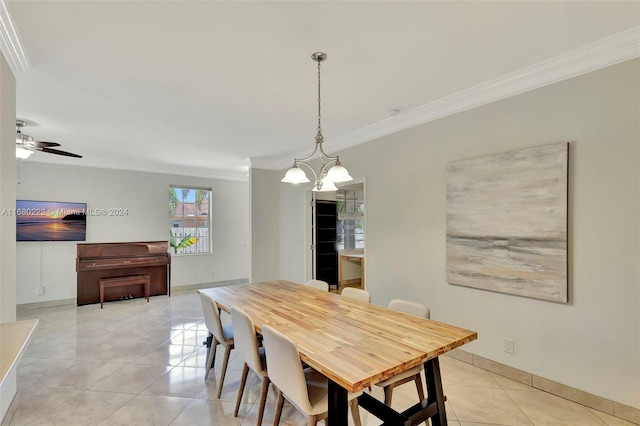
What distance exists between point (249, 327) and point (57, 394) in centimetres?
192

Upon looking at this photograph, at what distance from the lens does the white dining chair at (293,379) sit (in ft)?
4.81

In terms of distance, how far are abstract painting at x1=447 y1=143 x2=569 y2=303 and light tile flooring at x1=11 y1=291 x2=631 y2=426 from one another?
0.80m

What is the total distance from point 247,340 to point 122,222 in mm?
5065

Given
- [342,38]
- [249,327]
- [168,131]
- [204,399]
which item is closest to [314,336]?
[249,327]

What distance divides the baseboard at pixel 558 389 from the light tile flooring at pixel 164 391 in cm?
5

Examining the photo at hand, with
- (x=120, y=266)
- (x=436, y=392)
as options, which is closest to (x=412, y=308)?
(x=436, y=392)

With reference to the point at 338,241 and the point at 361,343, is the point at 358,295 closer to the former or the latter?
the point at 361,343

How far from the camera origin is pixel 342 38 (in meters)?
1.94

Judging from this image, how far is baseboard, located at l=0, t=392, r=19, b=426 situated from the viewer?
2010 mm

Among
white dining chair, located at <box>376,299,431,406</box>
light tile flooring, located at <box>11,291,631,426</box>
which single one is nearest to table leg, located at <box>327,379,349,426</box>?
white dining chair, located at <box>376,299,431,406</box>

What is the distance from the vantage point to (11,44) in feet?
6.20

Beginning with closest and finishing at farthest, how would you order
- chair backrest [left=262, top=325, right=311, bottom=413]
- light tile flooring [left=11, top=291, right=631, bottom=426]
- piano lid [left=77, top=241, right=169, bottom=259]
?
1. chair backrest [left=262, top=325, right=311, bottom=413]
2. light tile flooring [left=11, top=291, right=631, bottom=426]
3. piano lid [left=77, top=241, right=169, bottom=259]

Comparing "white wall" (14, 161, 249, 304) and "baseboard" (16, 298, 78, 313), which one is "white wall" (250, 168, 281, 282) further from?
"baseboard" (16, 298, 78, 313)

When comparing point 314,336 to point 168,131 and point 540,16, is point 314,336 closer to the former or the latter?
point 540,16
